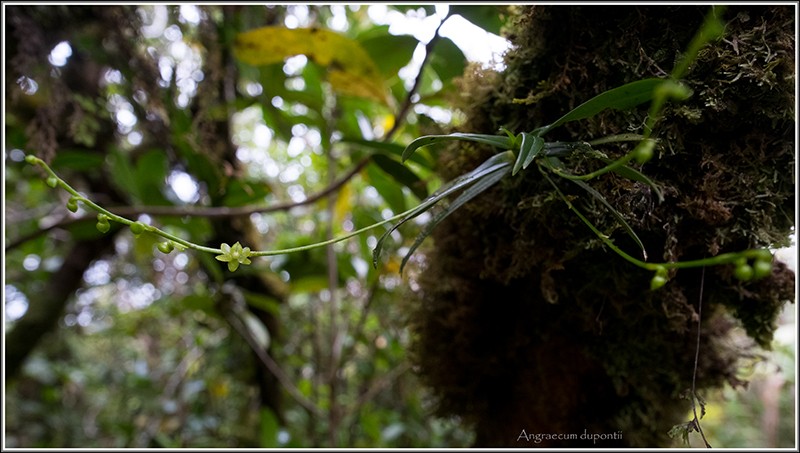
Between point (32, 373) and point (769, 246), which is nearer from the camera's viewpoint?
point (769, 246)

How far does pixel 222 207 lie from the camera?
881 mm

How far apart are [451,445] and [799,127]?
2.94ft

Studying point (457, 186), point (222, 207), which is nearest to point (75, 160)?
point (222, 207)

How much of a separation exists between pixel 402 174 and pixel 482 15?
0.23 metres

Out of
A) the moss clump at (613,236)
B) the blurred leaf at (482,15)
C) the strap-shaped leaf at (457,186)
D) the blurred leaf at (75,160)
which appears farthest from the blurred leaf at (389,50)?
the blurred leaf at (75,160)

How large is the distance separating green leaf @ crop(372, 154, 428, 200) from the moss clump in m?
0.10

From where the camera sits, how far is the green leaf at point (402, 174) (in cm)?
62

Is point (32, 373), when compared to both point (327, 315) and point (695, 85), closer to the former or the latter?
point (327, 315)

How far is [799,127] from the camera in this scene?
377 mm

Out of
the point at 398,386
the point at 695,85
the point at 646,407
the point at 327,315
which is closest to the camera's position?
the point at 695,85

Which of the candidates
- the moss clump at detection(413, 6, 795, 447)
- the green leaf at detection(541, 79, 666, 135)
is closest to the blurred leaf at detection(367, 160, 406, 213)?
the moss clump at detection(413, 6, 795, 447)

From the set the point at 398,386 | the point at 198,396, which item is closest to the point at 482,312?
the point at 398,386

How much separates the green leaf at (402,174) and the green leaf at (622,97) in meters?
0.30

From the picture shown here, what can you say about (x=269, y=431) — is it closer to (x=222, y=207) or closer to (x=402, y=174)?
(x=222, y=207)
